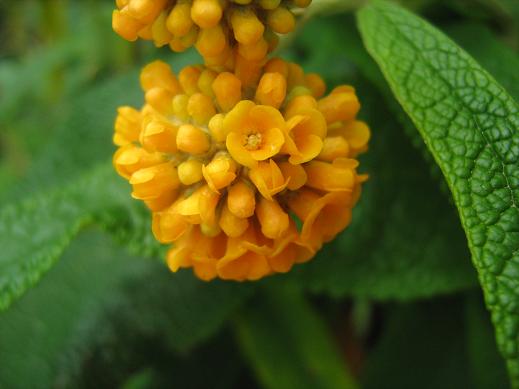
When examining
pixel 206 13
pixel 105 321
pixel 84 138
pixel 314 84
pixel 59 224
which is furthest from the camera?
pixel 84 138

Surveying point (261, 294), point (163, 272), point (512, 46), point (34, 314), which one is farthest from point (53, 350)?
point (512, 46)

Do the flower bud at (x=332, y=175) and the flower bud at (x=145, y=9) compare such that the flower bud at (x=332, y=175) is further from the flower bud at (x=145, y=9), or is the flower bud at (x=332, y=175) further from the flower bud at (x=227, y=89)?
Result: the flower bud at (x=145, y=9)

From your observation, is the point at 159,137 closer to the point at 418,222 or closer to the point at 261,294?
the point at 418,222

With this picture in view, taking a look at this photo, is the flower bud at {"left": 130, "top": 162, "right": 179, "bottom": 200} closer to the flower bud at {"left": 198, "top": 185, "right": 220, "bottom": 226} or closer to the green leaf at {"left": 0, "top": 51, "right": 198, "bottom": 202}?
the flower bud at {"left": 198, "top": 185, "right": 220, "bottom": 226}

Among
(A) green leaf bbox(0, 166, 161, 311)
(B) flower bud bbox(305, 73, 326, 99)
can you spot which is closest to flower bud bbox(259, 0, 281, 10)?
(B) flower bud bbox(305, 73, 326, 99)

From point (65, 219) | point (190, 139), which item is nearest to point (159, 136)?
point (190, 139)

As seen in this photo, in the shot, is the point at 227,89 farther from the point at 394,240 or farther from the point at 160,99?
the point at 394,240
